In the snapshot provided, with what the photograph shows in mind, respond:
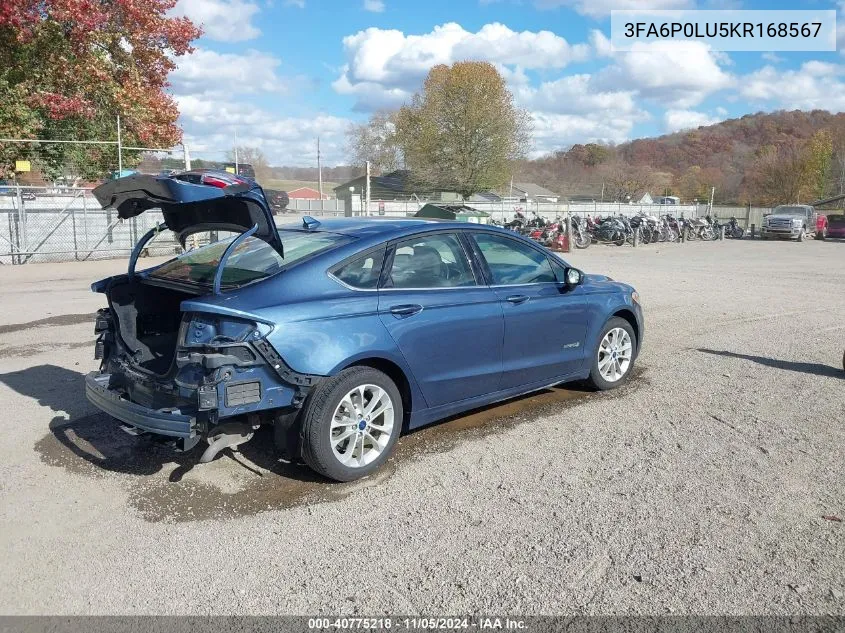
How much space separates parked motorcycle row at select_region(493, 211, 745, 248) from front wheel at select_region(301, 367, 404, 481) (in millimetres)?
20644

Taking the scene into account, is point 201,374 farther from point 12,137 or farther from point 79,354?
point 12,137

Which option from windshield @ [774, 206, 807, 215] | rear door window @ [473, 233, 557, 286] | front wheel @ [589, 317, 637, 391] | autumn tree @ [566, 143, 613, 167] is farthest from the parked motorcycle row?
autumn tree @ [566, 143, 613, 167]

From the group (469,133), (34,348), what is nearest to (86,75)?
(34,348)

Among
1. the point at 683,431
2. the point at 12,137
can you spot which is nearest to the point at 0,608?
the point at 683,431

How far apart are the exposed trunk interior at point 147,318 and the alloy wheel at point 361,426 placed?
126 centimetres

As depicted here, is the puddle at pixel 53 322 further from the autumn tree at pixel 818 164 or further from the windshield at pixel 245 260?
the autumn tree at pixel 818 164

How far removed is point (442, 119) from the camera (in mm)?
54625

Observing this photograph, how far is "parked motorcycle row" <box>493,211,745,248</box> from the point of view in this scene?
25938 mm

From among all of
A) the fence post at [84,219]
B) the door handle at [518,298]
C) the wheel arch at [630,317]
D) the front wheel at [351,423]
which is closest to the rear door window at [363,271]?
the front wheel at [351,423]

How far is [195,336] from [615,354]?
377cm

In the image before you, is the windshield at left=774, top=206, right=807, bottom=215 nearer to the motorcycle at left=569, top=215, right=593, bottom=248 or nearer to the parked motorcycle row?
the parked motorcycle row

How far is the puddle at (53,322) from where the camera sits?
8.77 meters

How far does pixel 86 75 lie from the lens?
18.8 m

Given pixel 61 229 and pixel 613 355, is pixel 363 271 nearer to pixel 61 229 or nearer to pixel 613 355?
pixel 613 355
